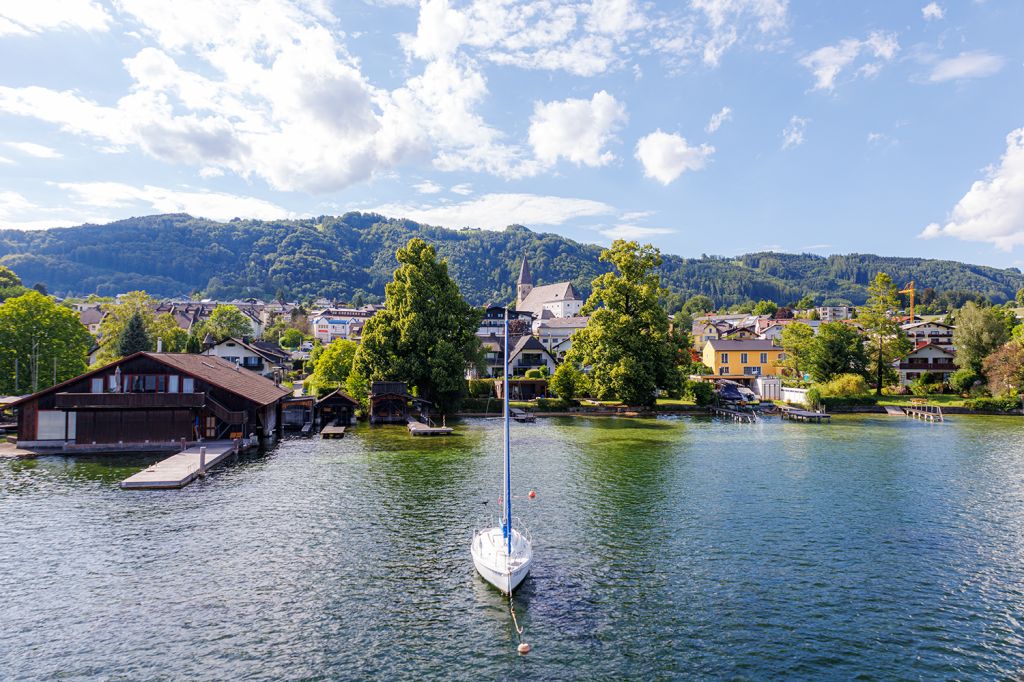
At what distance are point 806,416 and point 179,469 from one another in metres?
69.3

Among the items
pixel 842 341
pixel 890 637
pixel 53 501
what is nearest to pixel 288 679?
pixel 890 637

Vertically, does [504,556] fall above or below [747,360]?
below

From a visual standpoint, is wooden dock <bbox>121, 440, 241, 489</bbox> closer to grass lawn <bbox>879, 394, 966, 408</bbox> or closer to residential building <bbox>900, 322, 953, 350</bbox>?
grass lawn <bbox>879, 394, 966, 408</bbox>

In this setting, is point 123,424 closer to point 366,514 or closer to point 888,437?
point 366,514

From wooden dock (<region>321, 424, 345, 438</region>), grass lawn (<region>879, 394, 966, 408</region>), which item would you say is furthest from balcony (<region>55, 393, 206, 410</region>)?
grass lawn (<region>879, 394, 966, 408</region>)

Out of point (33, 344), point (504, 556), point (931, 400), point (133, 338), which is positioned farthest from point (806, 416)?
A: point (133, 338)

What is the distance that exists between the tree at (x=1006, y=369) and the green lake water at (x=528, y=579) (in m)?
46.2

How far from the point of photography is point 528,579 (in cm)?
2341

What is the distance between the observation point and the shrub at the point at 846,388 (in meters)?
84.4

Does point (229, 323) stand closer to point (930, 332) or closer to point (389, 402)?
point (389, 402)

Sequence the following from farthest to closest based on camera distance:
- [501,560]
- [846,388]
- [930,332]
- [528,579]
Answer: [930,332] → [846,388] → [528,579] → [501,560]

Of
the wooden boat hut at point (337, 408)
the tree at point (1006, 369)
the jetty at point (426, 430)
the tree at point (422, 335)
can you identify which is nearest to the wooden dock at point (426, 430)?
the jetty at point (426, 430)

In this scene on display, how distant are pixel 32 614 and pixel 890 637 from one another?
2876 centimetres

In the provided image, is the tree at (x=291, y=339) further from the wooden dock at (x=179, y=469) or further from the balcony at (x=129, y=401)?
the wooden dock at (x=179, y=469)
